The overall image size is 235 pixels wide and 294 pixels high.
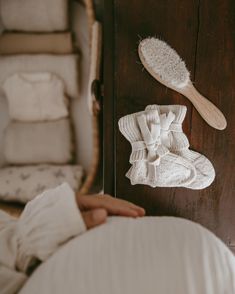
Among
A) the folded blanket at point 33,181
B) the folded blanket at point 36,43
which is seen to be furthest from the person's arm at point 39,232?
the folded blanket at point 36,43

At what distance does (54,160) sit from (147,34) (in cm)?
68

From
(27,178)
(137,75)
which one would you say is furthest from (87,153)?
(137,75)

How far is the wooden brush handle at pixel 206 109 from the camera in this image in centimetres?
80

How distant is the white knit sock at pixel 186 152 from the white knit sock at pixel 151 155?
17 millimetres

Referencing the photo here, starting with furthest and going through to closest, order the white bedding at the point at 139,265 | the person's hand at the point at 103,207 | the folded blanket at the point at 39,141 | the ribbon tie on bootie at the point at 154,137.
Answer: the folded blanket at the point at 39,141 → the ribbon tie on bootie at the point at 154,137 → the person's hand at the point at 103,207 → the white bedding at the point at 139,265

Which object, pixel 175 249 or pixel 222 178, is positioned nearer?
pixel 175 249

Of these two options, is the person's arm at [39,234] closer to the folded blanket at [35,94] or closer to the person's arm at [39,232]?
the person's arm at [39,232]

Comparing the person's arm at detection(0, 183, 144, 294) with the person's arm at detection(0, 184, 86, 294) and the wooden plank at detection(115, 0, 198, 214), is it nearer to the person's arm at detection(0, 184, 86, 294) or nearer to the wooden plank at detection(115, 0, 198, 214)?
the person's arm at detection(0, 184, 86, 294)

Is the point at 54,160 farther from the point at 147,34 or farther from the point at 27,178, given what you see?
the point at 147,34

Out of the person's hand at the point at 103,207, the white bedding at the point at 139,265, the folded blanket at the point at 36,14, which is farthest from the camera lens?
the folded blanket at the point at 36,14

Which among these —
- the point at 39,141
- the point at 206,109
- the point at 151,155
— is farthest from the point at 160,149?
the point at 39,141

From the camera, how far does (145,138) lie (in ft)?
2.52

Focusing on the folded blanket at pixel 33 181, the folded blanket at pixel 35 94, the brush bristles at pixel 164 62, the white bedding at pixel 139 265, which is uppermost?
the brush bristles at pixel 164 62

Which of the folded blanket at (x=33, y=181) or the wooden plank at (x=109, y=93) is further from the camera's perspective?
the folded blanket at (x=33, y=181)
